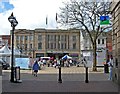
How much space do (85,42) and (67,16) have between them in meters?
73.0

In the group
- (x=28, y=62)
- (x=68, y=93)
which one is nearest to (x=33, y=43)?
(x=28, y=62)

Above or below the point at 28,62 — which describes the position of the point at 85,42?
above

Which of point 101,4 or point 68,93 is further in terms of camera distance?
point 101,4

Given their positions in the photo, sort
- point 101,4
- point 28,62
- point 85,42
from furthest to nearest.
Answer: point 85,42, point 28,62, point 101,4

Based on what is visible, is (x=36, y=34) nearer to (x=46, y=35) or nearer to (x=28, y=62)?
(x=46, y=35)

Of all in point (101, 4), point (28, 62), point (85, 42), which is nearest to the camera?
point (101, 4)

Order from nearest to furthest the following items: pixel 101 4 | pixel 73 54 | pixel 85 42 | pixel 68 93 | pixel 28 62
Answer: pixel 68 93, pixel 101 4, pixel 28 62, pixel 85 42, pixel 73 54

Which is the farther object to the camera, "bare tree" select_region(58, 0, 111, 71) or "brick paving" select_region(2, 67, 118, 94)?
"bare tree" select_region(58, 0, 111, 71)

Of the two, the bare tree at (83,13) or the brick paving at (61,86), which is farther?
the bare tree at (83,13)

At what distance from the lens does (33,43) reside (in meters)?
126

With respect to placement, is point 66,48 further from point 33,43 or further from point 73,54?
point 33,43

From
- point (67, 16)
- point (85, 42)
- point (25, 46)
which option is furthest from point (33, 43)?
point (67, 16)

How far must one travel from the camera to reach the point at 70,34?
403 feet

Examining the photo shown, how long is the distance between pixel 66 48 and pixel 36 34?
13.4 meters
